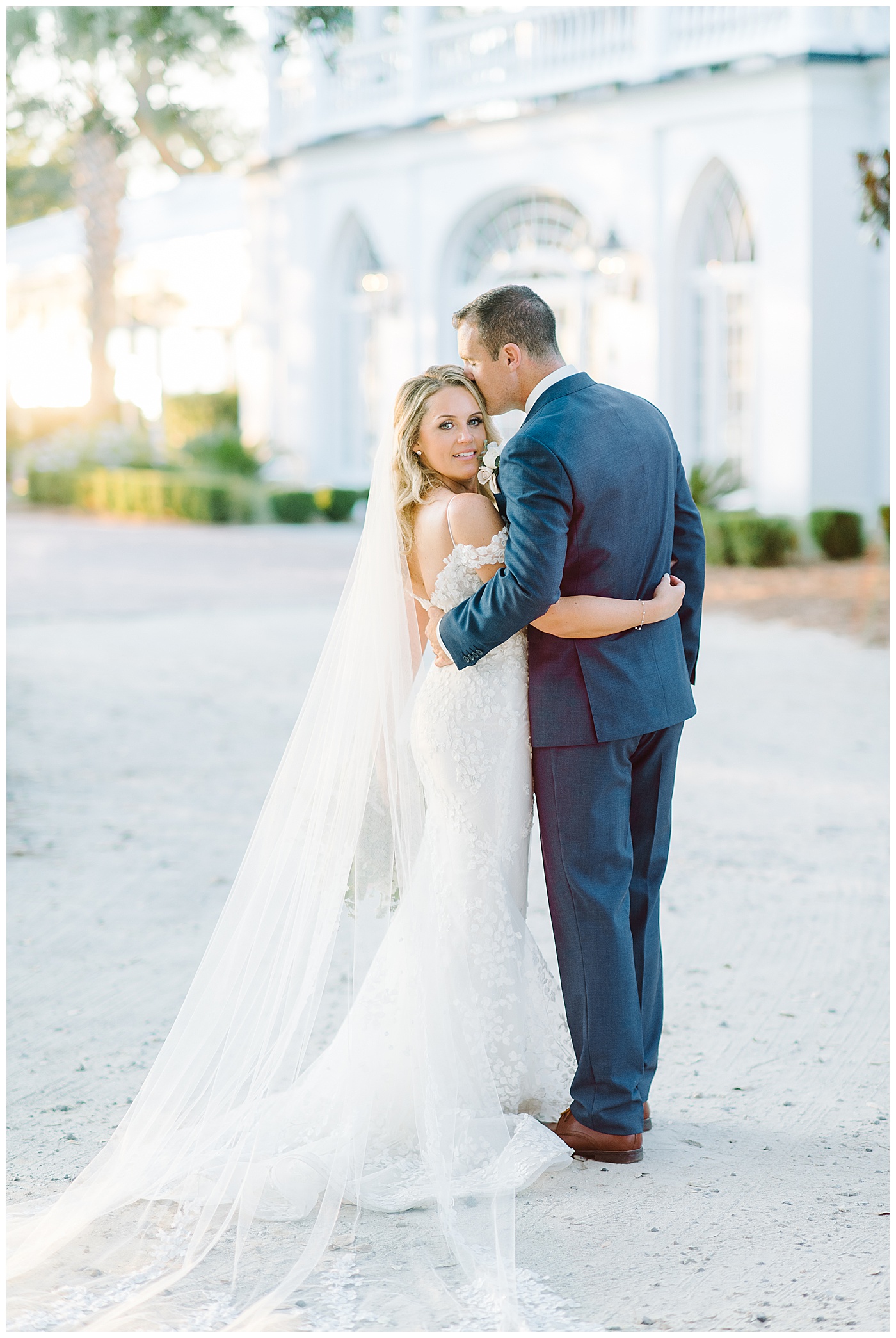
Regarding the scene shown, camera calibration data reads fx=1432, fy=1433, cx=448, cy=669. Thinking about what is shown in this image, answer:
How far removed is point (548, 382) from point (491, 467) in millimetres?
225

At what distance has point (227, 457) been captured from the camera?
887 inches

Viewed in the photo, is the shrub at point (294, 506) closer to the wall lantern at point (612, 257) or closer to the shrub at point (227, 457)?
the shrub at point (227, 457)

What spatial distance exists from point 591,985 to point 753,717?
5.48 metres

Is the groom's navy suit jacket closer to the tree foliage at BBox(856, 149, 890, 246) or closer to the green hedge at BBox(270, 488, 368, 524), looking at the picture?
the tree foliage at BBox(856, 149, 890, 246)

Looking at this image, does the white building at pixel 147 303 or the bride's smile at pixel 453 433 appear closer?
the bride's smile at pixel 453 433

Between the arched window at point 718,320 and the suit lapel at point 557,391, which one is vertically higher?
the arched window at point 718,320

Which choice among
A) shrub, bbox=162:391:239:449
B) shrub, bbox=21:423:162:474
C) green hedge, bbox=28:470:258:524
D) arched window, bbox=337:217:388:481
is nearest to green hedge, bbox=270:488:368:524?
green hedge, bbox=28:470:258:524

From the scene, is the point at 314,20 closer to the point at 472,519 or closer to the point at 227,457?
the point at 472,519

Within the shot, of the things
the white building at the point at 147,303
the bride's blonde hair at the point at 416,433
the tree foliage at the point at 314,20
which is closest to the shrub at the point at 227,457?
the white building at the point at 147,303

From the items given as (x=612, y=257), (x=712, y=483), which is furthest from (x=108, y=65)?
(x=712, y=483)

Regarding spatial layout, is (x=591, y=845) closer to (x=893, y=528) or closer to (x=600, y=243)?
(x=893, y=528)

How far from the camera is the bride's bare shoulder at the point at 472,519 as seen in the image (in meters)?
3.21

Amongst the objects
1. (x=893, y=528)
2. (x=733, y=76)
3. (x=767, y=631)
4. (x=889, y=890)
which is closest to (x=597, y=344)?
(x=733, y=76)

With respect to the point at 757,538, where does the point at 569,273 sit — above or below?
above
